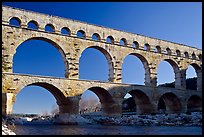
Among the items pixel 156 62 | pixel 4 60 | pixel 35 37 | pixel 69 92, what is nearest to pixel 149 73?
pixel 156 62

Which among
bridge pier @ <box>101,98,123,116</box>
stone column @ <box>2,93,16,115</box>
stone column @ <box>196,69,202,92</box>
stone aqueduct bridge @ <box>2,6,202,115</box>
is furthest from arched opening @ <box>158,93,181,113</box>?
stone column @ <box>2,93,16,115</box>

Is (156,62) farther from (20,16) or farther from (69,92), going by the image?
A: (20,16)

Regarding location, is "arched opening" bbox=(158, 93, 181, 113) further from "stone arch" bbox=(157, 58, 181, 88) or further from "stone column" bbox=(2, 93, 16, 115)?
"stone column" bbox=(2, 93, 16, 115)

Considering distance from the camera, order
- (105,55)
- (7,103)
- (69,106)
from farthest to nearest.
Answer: (105,55) → (69,106) → (7,103)

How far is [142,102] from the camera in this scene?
34.7m

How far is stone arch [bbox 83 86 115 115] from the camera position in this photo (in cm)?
3109

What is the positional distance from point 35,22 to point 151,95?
14.7 meters

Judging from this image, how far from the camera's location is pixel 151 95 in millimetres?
34125

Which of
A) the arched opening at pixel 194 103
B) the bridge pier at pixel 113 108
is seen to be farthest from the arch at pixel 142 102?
the arched opening at pixel 194 103

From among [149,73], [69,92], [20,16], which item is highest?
[20,16]

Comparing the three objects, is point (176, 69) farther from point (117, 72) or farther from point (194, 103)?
point (117, 72)

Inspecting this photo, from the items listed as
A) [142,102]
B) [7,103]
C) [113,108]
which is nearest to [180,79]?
[142,102]

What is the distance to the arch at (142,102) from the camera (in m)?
34.0

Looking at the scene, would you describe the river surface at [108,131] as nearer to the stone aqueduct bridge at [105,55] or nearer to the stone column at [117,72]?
the stone aqueduct bridge at [105,55]
